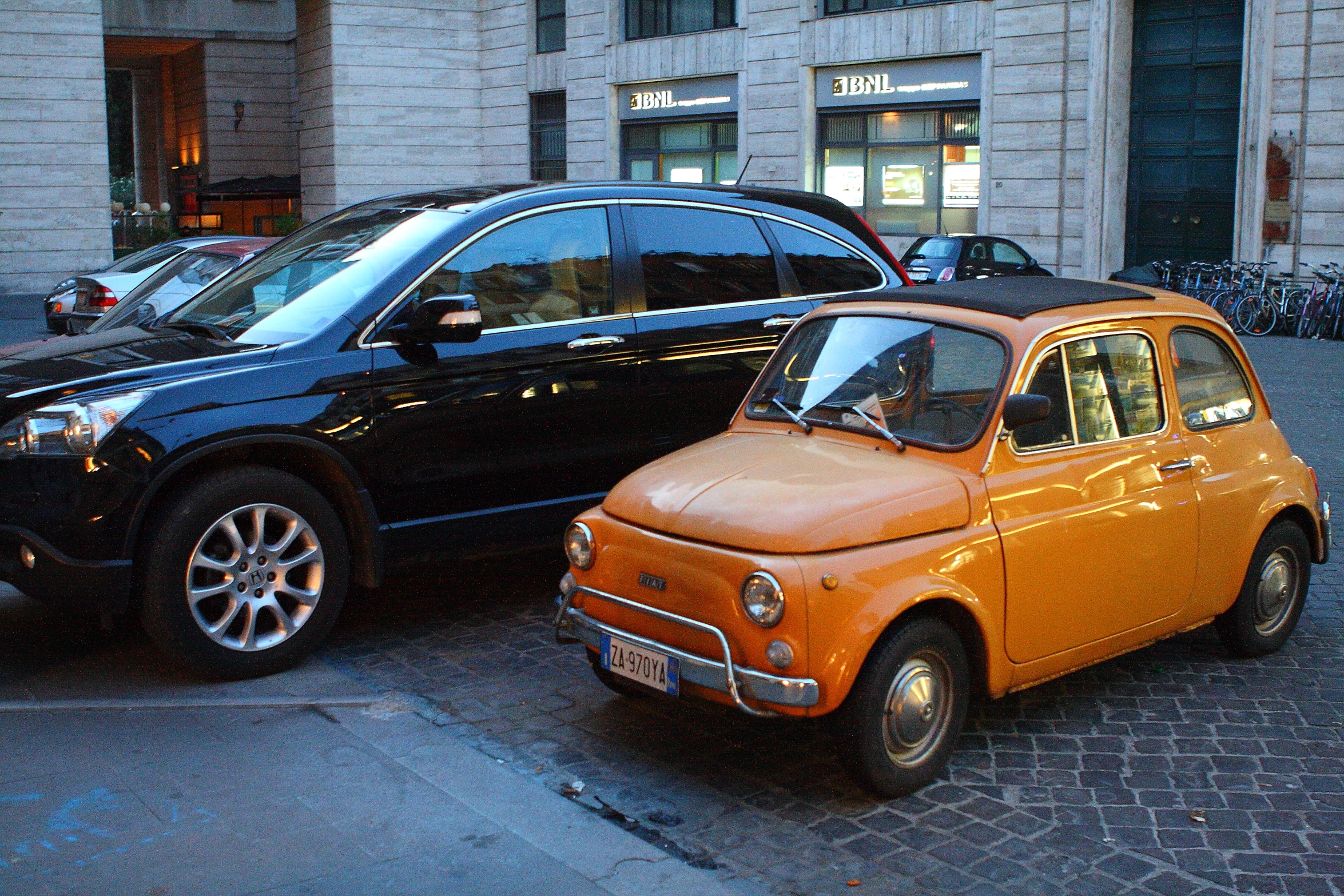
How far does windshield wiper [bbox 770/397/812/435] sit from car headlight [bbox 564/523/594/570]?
965 mm

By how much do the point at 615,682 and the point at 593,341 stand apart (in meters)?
1.88

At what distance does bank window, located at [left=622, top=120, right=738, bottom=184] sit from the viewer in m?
33.1

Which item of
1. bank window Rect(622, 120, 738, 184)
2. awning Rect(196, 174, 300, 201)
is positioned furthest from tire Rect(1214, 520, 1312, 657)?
awning Rect(196, 174, 300, 201)

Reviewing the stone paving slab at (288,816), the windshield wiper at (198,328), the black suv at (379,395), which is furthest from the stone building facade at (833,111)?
the stone paving slab at (288,816)

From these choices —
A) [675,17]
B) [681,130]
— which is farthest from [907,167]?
[675,17]

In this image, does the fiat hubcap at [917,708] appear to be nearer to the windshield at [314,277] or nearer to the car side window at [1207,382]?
the car side window at [1207,382]

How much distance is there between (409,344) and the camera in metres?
5.79

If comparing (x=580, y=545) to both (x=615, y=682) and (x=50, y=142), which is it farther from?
(x=50, y=142)

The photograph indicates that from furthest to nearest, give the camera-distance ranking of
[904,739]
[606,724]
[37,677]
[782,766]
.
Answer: [37,677], [606,724], [782,766], [904,739]

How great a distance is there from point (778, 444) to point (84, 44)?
30.3 metres

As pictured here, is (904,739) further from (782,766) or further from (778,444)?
(778,444)

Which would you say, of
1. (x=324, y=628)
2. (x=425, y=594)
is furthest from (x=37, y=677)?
(x=425, y=594)

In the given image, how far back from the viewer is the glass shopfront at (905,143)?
28156 mm

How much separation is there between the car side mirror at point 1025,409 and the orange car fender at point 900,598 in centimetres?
39
